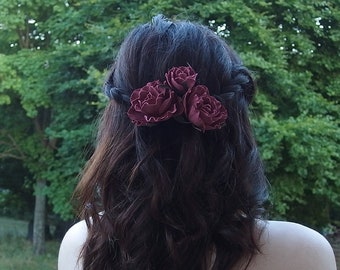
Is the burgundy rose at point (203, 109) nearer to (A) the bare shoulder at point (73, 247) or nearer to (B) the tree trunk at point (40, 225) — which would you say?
(A) the bare shoulder at point (73, 247)

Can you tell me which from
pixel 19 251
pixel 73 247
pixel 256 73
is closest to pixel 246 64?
pixel 256 73

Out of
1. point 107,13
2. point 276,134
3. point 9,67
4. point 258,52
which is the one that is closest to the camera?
point 276,134

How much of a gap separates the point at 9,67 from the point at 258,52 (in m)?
2.49

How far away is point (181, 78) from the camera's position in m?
1.00

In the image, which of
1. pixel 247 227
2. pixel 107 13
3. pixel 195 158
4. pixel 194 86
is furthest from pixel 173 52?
pixel 107 13

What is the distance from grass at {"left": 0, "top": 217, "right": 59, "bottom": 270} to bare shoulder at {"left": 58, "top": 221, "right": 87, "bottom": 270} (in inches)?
187

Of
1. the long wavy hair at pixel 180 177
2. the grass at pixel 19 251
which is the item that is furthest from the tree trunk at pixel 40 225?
the long wavy hair at pixel 180 177

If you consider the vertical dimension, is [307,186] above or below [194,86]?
below

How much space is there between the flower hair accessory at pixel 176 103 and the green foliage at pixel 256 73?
8.04ft

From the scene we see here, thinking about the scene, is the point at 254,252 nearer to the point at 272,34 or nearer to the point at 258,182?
the point at 258,182

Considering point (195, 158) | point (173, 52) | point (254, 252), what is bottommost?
point (254, 252)

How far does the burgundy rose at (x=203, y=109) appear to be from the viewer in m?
0.99

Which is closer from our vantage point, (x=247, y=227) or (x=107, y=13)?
(x=247, y=227)

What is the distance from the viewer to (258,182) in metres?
1.06
